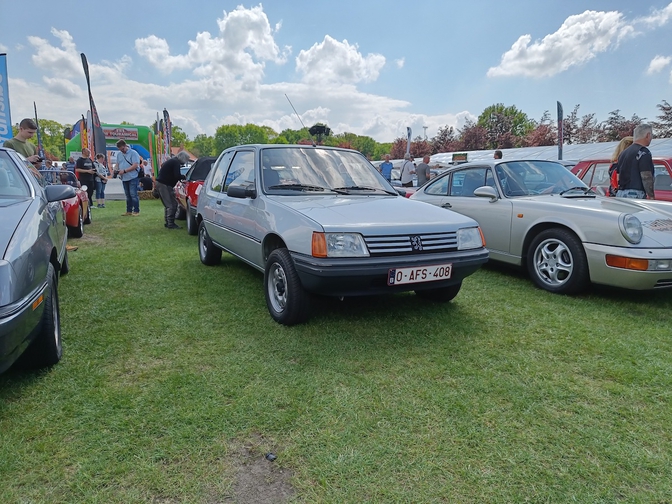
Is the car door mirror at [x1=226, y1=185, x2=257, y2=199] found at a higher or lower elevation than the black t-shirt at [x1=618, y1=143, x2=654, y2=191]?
lower

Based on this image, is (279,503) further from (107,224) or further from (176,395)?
(107,224)

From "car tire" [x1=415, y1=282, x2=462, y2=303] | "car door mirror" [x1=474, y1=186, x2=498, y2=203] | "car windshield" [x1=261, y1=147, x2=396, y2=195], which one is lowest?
"car tire" [x1=415, y1=282, x2=462, y2=303]

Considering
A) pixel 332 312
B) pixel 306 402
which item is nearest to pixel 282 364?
pixel 306 402

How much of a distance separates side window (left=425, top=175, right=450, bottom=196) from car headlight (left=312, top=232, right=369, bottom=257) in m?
3.32

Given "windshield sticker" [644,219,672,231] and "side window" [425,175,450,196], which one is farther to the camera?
"side window" [425,175,450,196]

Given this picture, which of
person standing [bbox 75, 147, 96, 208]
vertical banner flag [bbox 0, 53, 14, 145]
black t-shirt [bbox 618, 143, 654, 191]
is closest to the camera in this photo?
black t-shirt [bbox 618, 143, 654, 191]

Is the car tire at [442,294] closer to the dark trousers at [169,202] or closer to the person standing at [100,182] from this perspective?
the dark trousers at [169,202]

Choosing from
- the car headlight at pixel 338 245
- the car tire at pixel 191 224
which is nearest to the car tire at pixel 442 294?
the car headlight at pixel 338 245

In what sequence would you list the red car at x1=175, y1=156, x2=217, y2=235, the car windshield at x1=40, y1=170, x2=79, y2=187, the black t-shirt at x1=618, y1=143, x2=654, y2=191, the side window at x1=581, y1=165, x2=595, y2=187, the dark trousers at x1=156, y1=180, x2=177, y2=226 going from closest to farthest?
the black t-shirt at x1=618, y1=143, x2=654, y2=191 → the side window at x1=581, y1=165, x2=595, y2=187 → the red car at x1=175, y1=156, x2=217, y2=235 → the car windshield at x1=40, y1=170, x2=79, y2=187 → the dark trousers at x1=156, y1=180, x2=177, y2=226

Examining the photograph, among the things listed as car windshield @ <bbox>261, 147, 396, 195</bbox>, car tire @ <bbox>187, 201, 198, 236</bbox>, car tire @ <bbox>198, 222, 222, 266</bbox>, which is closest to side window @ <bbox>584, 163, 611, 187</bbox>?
car windshield @ <bbox>261, 147, 396, 195</bbox>

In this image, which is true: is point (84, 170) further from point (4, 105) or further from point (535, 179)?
point (535, 179)

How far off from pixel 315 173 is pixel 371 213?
102 cm

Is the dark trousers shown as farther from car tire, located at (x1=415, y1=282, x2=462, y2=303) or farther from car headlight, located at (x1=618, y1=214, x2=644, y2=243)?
car headlight, located at (x1=618, y1=214, x2=644, y2=243)

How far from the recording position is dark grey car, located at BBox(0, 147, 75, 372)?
6.40ft
